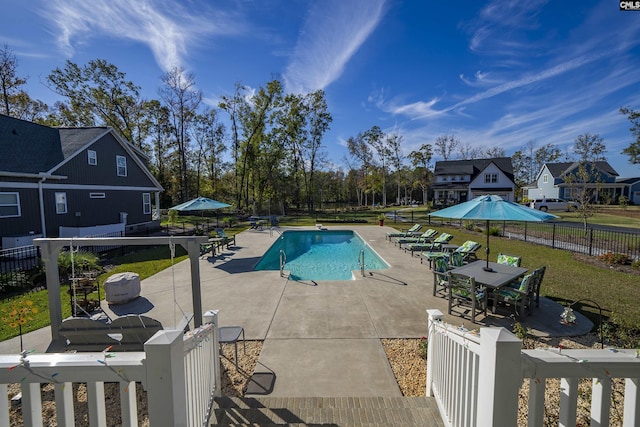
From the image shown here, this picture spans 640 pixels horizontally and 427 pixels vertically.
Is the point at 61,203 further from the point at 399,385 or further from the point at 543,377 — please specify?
the point at 543,377

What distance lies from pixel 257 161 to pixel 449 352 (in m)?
34.1

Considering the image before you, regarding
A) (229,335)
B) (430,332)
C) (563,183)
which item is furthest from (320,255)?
(563,183)

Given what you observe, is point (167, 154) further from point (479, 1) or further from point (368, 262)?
point (479, 1)

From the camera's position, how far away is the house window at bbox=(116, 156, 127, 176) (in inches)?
732

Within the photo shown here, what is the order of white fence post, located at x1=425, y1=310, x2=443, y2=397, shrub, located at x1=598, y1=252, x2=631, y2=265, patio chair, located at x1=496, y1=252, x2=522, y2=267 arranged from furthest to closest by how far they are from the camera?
1. shrub, located at x1=598, y1=252, x2=631, y2=265
2. patio chair, located at x1=496, y1=252, x2=522, y2=267
3. white fence post, located at x1=425, y1=310, x2=443, y2=397

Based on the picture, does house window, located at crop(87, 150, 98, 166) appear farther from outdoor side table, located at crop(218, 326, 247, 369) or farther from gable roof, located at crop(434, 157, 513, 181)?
gable roof, located at crop(434, 157, 513, 181)

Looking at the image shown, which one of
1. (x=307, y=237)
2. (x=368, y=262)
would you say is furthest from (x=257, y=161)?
(x=368, y=262)

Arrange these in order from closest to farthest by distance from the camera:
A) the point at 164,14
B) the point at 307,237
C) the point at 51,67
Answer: the point at 164,14 < the point at 307,237 < the point at 51,67

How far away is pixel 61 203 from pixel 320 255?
13998mm

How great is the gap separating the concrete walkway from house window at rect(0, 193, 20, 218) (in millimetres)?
8918

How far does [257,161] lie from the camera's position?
34.6m

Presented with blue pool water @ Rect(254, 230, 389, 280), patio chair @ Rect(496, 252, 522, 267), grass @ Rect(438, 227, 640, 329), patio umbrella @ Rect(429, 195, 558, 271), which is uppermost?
patio umbrella @ Rect(429, 195, 558, 271)

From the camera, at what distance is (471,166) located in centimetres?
4381

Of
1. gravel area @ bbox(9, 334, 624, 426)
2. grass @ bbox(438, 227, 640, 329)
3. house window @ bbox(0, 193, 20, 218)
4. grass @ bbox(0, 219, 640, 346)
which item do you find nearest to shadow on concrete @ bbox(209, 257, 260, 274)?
grass @ bbox(0, 219, 640, 346)
